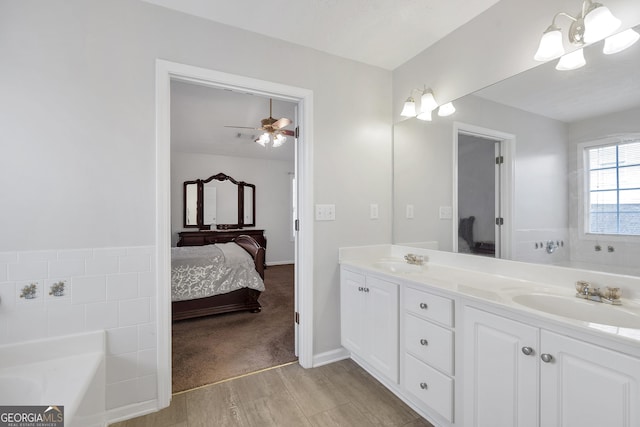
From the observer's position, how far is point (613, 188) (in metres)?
1.28

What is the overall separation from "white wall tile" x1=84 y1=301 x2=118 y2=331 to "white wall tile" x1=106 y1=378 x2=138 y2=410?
34 centimetres

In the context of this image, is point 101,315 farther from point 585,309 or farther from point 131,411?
point 585,309

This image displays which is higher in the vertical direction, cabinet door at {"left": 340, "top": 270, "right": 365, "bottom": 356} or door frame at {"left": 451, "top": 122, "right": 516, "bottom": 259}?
door frame at {"left": 451, "top": 122, "right": 516, "bottom": 259}

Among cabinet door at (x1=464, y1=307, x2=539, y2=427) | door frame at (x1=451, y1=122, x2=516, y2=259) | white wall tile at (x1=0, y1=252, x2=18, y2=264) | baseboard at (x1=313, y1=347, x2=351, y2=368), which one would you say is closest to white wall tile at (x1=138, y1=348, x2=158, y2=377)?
white wall tile at (x1=0, y1=252, x2=18, y2=264)

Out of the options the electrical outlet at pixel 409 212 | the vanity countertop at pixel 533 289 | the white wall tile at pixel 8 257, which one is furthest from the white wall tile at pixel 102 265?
the electrical outlet at pixel 409 212

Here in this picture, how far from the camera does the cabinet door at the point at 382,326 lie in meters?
1.70

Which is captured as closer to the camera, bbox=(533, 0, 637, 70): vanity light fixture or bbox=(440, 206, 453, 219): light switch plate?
bbox=(533, 0, 637, 70): vanity light fixture

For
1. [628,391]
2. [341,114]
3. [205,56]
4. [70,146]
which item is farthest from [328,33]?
[628,391]

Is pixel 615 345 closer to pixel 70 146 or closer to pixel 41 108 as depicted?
pixel 70 146

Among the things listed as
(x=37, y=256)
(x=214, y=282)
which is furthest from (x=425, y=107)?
(x=214, y=282)

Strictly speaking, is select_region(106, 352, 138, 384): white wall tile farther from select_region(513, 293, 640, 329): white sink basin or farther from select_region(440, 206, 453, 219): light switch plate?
select_region(440, 206, 453, 219): light switch plate
